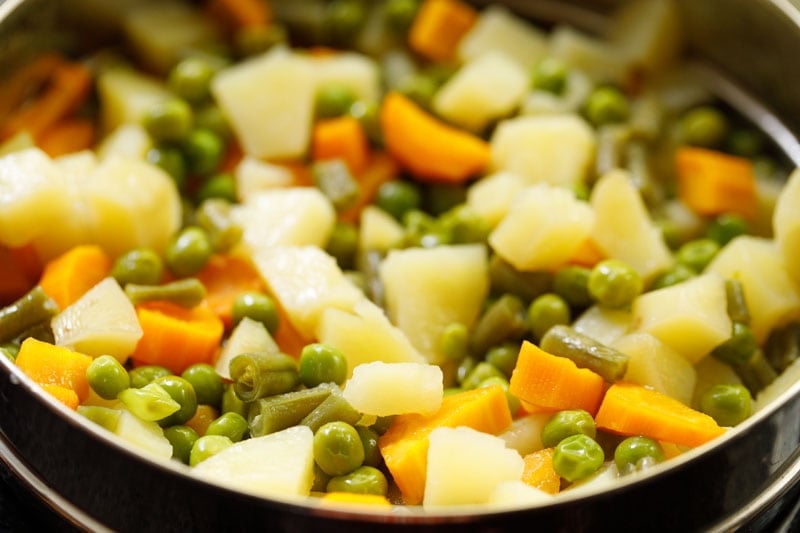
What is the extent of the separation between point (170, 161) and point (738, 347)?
69.9 inches

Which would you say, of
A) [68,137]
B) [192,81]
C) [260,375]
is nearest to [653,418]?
[260,375]

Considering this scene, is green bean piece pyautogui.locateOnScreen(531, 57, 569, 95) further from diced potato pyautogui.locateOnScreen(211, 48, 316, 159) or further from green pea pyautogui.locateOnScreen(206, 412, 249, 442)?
green pea pyautogui.locateOnScreen(206, 412, 249, 442)

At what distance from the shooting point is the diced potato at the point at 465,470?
2.02m

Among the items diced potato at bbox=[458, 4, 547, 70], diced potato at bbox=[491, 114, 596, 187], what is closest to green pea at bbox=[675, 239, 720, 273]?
diced potato at bbox=[491, 114, 596, 187]

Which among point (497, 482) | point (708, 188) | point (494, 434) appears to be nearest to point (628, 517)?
point (497, 482)

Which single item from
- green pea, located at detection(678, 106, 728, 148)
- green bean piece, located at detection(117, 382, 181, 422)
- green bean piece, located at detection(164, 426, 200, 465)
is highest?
green pea, located at detection(678, 106, 728, 148)

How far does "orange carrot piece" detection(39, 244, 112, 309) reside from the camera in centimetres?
259

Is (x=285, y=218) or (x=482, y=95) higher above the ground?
(x=482, y=95)

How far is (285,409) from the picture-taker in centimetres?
231

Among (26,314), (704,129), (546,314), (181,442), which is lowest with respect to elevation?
(181,442)

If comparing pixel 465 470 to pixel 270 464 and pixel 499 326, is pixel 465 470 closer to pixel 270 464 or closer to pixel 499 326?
pixel 270 464

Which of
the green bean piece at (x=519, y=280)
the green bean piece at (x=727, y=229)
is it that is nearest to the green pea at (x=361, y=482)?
the green bean piece at (x=519, y=280)

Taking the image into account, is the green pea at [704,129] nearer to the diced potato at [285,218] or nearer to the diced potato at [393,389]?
the diced potato at [285,218]

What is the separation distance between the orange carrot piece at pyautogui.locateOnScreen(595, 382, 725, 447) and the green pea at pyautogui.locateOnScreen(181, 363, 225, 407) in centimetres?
95
